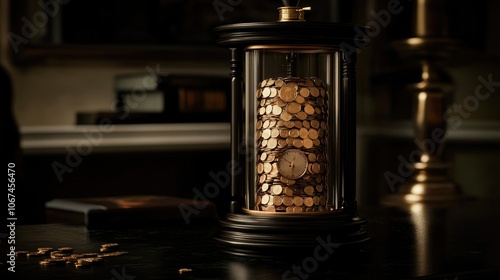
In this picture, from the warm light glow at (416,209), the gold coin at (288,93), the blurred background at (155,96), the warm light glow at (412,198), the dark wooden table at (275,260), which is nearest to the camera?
the dark wooden table at (275,260)

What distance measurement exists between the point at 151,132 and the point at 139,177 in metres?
0.18

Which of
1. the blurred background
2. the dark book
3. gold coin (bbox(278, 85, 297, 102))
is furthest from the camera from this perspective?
the blurred background

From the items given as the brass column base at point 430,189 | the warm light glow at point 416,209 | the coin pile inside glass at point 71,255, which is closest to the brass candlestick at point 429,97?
the brass column base at point 430,189

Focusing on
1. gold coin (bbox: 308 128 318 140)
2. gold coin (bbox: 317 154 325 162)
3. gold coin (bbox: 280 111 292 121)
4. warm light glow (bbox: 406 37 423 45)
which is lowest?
gold coin (bbox: 317 154 325 162)

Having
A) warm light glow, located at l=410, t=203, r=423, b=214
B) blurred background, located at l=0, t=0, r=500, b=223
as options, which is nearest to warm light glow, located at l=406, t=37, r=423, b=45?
blurred background, located at l=0, t=0, r=500, b=223

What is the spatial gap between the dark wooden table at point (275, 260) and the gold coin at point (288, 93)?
24 centimetres

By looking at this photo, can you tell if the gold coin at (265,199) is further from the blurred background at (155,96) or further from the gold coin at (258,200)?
the blurred background at (155,96)

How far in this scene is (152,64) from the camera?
3.59 metres

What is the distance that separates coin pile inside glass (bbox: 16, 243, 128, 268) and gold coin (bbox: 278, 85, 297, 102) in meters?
0.34

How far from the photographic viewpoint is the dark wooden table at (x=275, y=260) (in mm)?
1223

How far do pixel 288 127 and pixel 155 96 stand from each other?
221cm

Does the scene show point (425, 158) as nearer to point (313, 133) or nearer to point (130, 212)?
point (130, 212)

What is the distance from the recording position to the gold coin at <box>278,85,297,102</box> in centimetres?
140

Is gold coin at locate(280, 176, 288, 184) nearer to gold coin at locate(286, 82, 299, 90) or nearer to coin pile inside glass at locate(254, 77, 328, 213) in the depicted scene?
coin pile inside glass at locate(254, 77, 328, 213)
